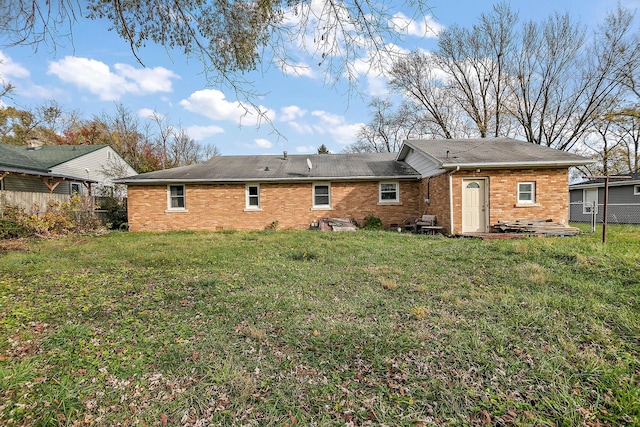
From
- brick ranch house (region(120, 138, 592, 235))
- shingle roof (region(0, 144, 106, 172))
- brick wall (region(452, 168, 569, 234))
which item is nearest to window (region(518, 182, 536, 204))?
brick wall (region(452, 168, 569, 234))

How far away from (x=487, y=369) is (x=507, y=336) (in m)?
0.75

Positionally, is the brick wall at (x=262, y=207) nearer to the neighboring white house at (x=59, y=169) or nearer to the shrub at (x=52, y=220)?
the shrub at (x=52, y=220)

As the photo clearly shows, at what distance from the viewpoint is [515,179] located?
11398 millimetres

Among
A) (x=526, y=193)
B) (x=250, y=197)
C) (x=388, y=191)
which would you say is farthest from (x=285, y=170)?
(x=526, y=193)

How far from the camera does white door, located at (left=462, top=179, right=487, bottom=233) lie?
451 inches

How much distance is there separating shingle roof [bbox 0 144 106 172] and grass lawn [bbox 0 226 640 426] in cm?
1071

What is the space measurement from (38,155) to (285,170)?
15908 mm

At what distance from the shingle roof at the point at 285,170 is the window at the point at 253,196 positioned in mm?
544

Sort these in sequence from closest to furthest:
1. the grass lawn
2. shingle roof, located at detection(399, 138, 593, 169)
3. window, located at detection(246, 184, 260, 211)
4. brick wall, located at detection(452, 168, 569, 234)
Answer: the grass lawn, shingle roof, located at detection(399, 138, 593, 169), brick wall, located at detection(452, 168, 569, 234), window, located at detection(246, 184, 260, 211)

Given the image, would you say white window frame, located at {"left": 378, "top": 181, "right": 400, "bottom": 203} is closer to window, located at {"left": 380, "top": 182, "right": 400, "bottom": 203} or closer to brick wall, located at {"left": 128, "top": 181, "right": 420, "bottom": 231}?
window, located at {"left": 380, "top": 182, "right": 400, "bottom": 203}

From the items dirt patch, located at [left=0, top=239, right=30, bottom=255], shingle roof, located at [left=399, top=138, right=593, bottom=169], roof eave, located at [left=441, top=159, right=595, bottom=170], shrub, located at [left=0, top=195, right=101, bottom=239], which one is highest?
shingle roof, located at [left=399, top=138, right=593, bottom=169]

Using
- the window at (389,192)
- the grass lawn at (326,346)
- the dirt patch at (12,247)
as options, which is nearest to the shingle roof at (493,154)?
the window at (389,192)

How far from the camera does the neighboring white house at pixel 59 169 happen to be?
13.8 metres

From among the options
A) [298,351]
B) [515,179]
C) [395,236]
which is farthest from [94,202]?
[515,179]
